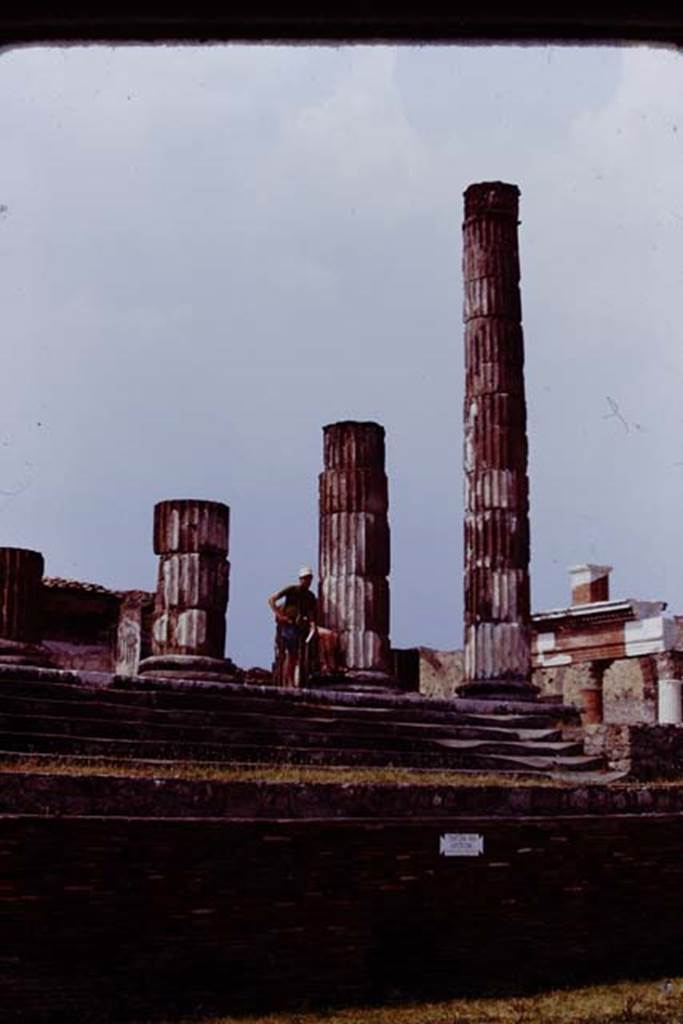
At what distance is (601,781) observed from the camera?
10953 millimetres

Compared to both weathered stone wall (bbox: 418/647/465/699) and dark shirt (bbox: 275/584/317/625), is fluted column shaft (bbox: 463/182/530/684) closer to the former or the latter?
dark shirt (bbox: 275/584/317/625)

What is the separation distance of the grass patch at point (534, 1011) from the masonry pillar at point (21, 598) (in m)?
5.50

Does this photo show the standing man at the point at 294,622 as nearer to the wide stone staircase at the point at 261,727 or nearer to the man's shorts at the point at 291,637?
the man's shorts at the point at 291,637

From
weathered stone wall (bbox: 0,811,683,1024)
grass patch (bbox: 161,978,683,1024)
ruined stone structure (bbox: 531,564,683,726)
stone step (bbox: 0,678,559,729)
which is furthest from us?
ruined stone structure (bbox: 531,564,683,726)

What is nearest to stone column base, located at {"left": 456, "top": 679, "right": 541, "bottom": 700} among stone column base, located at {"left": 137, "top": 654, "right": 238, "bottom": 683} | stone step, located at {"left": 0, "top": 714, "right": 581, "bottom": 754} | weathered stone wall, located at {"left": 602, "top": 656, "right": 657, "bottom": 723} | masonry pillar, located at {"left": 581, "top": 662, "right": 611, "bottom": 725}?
stone step, located at {"left": 0, "top": 714, "right": 581, "bottom": 754}

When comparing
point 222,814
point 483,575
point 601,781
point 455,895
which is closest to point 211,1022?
point 222,814

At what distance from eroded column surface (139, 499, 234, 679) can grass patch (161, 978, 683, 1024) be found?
A: 18.2 feet

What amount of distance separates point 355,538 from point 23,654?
3.95 metres

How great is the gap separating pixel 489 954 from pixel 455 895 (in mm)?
446

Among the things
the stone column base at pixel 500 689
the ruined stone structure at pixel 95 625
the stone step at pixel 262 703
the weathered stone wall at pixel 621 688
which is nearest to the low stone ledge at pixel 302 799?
the stone step at pixel 262 703

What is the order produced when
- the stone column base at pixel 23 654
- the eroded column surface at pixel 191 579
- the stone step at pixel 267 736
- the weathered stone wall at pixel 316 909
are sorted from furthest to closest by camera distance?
the eroded column surface at pixel 191 579 < the stone column base at pixel 23 654 < the stone step at pixel 267 736 < the weathered stone wall at pixel 316 909

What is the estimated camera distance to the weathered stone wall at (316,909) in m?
7.17

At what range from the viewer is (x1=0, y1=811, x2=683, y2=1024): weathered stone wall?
717cm

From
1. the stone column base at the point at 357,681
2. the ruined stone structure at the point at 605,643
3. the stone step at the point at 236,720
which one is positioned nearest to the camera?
the stone step at the point at 236,720
